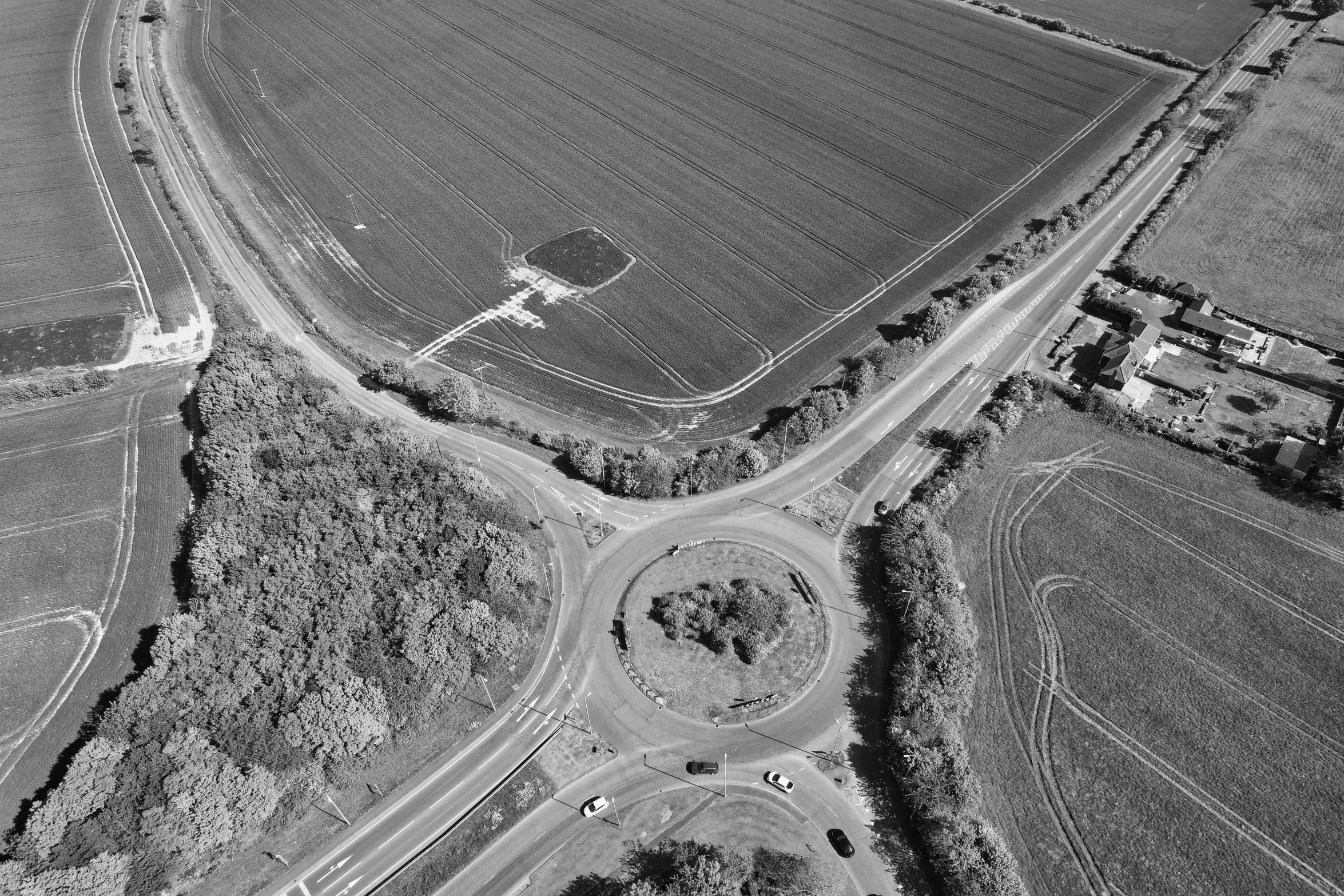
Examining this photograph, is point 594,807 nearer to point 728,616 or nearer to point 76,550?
point 728,616

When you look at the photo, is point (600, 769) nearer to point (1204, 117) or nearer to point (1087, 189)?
point (1087, 189)

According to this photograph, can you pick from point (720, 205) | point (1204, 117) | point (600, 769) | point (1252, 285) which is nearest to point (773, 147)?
point (720, 205)

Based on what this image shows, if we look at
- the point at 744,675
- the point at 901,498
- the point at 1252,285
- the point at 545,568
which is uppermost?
the point at 1252,285

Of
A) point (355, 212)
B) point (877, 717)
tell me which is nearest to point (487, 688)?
point (877, 717)

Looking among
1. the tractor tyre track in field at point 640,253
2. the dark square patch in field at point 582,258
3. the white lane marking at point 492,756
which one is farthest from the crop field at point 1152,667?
the dark square patch in field at point 582,258

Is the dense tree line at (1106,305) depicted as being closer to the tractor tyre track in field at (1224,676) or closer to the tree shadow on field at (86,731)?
the tractor tyre track in field at (1224,676)

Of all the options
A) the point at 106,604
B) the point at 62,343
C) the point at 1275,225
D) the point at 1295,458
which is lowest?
the point at 106,604
